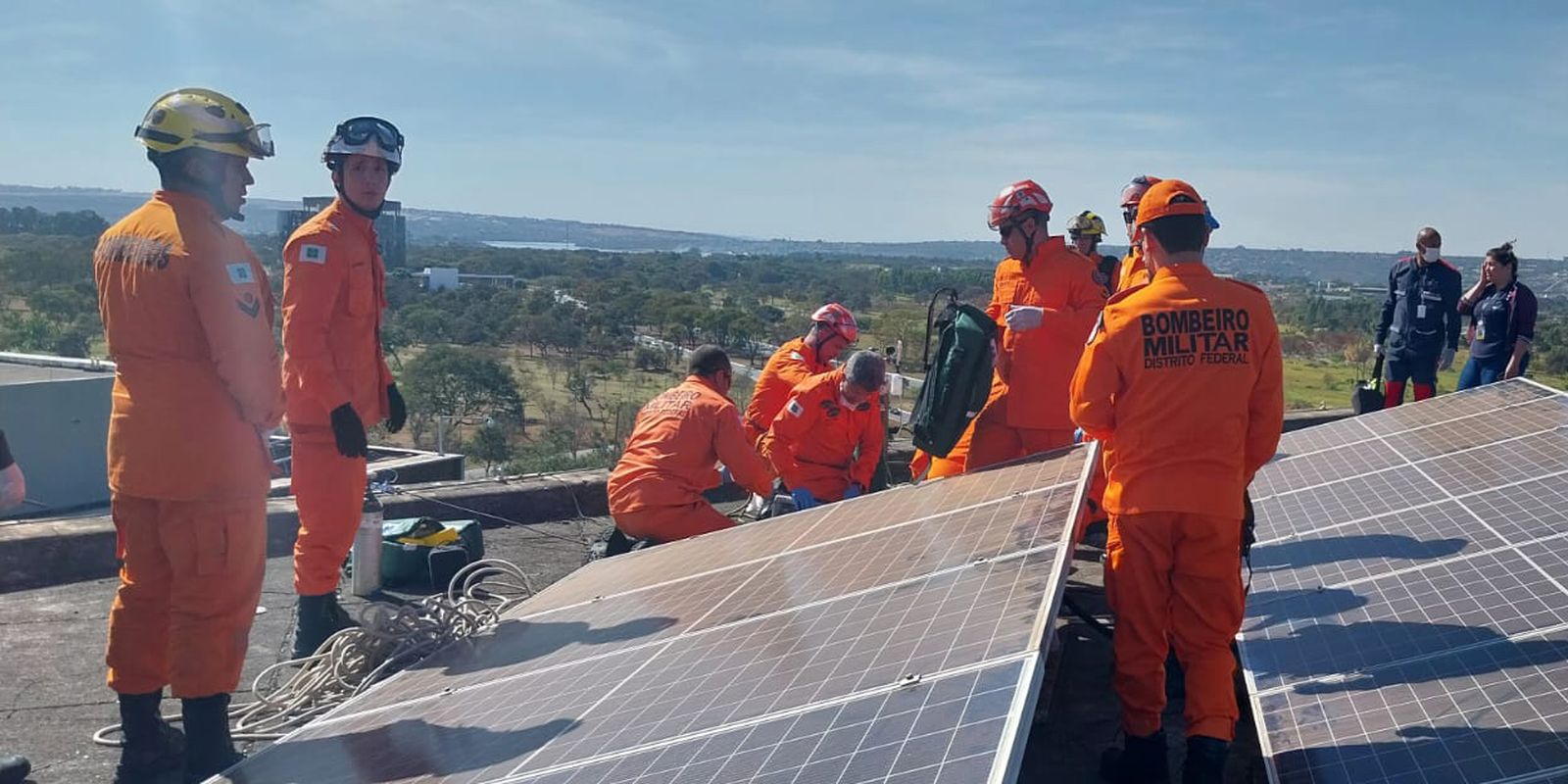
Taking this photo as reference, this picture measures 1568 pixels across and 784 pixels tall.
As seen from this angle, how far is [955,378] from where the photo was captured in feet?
21.2

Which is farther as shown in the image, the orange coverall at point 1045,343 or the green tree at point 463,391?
the green tree at point 463,391

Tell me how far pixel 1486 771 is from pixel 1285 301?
78.0 meters

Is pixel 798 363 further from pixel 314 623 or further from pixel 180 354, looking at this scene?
pixel 180 354

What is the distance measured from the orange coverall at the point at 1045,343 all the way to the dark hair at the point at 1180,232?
7.42 ft

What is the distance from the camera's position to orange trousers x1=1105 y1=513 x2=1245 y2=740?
394 centimetres

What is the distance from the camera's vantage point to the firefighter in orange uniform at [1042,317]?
6551 millimetres

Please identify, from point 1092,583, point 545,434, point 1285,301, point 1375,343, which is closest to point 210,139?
point 1092,583

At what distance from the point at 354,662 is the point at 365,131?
7.28ft

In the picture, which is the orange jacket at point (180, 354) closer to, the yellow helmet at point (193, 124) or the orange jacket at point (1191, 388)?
the yellow helmet at point (193, 124)

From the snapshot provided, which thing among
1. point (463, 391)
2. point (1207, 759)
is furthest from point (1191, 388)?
point (463, 391)

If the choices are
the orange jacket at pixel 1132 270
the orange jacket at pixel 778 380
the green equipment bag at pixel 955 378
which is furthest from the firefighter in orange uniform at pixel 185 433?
the orange jacket at pixel 778 380

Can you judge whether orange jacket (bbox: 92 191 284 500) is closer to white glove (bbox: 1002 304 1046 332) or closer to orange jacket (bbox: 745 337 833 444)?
white glove (bbox: 1002 304 1046 332)

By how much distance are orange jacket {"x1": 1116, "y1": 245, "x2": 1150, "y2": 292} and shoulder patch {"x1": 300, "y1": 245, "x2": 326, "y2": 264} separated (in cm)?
374

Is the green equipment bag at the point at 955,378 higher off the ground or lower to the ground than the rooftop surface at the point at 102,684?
higher
